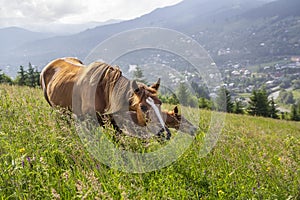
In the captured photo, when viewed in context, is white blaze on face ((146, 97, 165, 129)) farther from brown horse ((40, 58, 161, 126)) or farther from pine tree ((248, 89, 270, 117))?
pine tree ((248, 89, 270, 117))

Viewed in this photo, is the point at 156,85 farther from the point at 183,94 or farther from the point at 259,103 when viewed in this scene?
the point at 259,103

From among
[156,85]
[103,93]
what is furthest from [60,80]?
[156,85]

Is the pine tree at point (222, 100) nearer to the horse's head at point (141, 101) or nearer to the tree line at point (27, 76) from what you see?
the horse's head at point (141, 101)

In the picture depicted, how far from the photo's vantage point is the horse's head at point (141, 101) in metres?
4.43

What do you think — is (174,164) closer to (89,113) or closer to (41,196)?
(41,196)

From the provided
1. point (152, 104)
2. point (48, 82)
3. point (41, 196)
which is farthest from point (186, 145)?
point (48, 82)

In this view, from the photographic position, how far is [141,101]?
451 cm

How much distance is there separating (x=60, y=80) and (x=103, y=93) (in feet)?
7.64

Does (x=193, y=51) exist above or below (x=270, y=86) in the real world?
above

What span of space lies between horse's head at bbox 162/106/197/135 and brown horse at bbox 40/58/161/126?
0.49 m

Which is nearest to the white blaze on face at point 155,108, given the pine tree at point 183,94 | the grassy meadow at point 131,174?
the grassy meadow at point 131,174

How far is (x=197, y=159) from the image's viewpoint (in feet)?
12.9

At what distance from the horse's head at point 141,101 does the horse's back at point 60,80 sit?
2130 mm

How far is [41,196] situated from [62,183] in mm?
270
